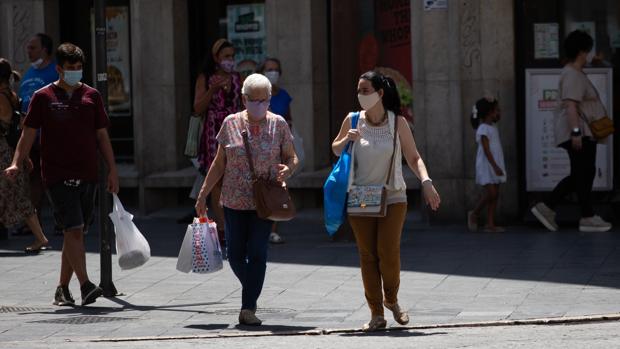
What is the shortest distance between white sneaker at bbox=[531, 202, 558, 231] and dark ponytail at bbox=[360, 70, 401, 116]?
5.76 metres

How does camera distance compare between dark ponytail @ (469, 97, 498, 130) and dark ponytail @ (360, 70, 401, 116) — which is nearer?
dark ponytail @ (360, 70, 401, 116)

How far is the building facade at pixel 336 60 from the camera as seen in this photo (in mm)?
15852

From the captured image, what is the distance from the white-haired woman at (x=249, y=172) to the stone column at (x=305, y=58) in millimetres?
7113

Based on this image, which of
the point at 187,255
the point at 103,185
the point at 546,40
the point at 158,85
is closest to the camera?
the point at 187,255

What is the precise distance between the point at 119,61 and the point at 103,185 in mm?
7817

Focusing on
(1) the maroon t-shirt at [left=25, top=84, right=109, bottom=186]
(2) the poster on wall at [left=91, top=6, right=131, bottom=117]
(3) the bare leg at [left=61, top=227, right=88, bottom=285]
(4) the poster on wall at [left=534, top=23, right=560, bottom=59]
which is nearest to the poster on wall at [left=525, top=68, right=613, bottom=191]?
(4) the poster on wall at [left=534, top=23, right=560, bottom=59]

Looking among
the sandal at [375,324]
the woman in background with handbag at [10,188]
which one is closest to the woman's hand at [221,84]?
the woman in background with handbag at [10,188]

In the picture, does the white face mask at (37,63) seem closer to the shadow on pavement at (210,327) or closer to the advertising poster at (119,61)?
the advertising poster at (119,61)

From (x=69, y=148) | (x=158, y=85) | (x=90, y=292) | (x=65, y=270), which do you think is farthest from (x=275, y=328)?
(x=158, y=85)

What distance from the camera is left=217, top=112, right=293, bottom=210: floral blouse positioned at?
32.3 feet

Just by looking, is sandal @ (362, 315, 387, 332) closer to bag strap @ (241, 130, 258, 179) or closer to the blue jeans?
the blue jeans

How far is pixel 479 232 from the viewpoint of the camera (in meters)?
15.1

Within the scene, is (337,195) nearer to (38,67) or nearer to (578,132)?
(578,132)

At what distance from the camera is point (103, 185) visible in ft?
37.2
